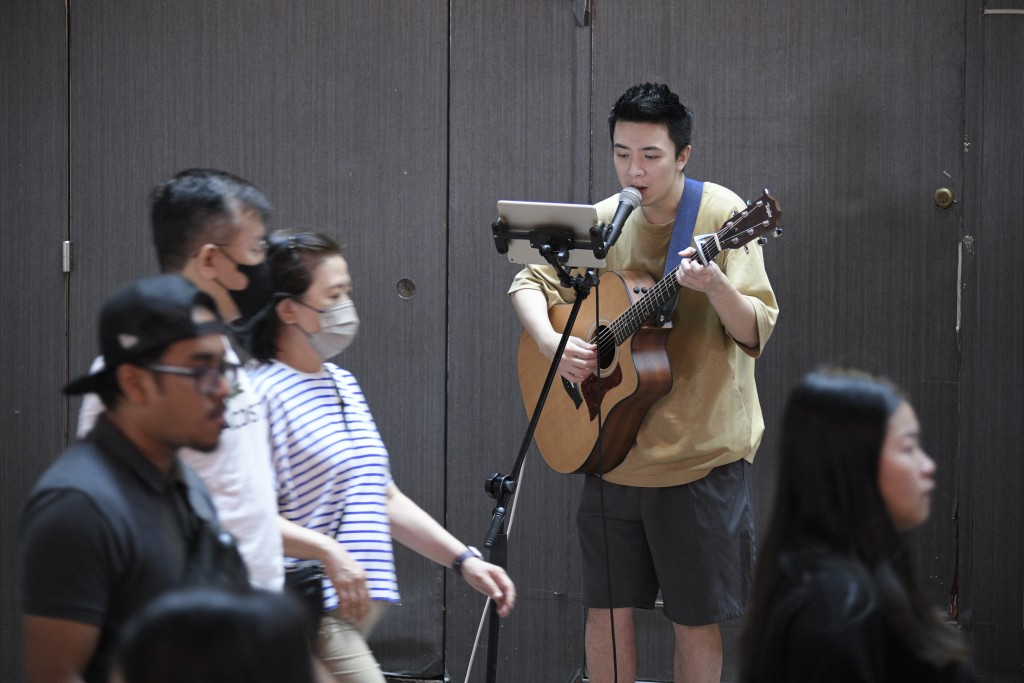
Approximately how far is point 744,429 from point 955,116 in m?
1.34

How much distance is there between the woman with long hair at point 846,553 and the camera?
1400mm

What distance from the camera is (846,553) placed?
4.88ft

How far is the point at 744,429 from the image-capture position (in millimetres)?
2939

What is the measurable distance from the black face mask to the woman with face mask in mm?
28

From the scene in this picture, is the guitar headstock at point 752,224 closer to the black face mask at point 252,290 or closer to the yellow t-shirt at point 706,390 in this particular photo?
the yellow t-shirt at point 706,390

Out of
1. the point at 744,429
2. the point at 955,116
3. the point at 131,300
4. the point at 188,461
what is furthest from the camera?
the point at 955,116

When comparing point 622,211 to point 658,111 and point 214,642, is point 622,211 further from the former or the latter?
point 214,642

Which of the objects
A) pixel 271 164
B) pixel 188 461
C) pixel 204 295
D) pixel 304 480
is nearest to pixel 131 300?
pixel 204 295

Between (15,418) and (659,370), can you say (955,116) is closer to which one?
(659,370)

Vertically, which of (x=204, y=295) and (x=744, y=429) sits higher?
(x=204, y=295)

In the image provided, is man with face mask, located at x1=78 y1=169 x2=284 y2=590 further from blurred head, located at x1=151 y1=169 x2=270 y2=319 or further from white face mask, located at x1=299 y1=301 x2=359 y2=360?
white face mask, located at x1=299 y1=301 x2=359 y2=360

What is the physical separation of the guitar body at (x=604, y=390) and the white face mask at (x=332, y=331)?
32.5 inches

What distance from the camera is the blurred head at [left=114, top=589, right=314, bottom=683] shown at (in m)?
1.11

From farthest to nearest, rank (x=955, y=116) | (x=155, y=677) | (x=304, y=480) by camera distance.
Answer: (x=955, y=116) < (x=304, y=480) < (x=155, y=677)
